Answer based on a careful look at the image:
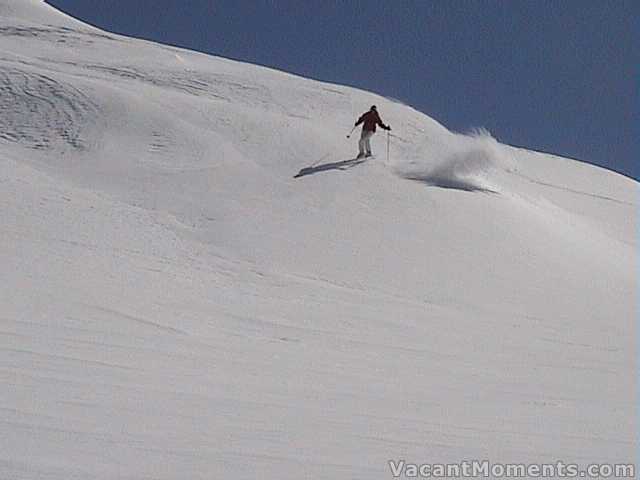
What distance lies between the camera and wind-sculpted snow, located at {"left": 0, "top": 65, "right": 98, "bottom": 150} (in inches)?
600

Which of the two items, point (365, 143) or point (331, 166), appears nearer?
point (331, 166)

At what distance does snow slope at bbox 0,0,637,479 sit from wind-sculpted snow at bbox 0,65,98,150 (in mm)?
60

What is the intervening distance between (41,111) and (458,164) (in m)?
7.95

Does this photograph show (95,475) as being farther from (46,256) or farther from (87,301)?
(46,256)

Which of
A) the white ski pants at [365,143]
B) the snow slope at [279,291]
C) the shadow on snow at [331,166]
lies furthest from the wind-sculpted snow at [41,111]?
the white ski pants at [365,143]

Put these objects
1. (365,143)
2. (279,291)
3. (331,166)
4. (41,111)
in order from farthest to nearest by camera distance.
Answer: (365,143)
(41,111)
(331,166)
(279,291)

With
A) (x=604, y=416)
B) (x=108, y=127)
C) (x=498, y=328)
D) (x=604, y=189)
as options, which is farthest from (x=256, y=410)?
(x=604, y=189)

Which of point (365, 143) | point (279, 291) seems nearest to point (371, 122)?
point (365, 143)

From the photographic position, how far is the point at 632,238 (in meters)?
16.9

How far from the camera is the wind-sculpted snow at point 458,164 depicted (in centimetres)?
1605

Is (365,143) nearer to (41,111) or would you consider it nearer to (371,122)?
(371,122)

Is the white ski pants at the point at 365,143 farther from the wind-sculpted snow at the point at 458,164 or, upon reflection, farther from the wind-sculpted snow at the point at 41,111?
the wind-sculpted snow at the point at 41,111

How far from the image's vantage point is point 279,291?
32.1 feet

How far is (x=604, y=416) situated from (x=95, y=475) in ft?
12.5
